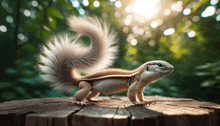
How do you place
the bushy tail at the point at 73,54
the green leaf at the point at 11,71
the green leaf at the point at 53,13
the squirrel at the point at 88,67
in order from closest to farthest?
the squirrel at the point at 88,67 < the bushy tail at the point at 73,54 < the green leaf at the point at 53,13 < the green leaf at the point at 11,71

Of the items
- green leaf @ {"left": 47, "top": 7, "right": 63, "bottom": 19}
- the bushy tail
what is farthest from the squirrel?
green leaf @ {"left": 47, "top": 7, "right": 63, "bottom": 19}

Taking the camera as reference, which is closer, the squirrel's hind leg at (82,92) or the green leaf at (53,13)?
the squirrel's hind leg at (82,92)

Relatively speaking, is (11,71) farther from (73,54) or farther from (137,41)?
(137,41)

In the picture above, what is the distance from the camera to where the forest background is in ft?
6.74

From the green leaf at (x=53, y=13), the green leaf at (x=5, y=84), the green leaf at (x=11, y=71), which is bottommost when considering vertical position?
the green leaf at (x=5, y=84)

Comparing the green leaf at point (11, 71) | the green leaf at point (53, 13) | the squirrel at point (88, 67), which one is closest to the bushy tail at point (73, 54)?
the squirrel at point (88, 67)

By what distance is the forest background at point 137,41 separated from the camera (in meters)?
2.05

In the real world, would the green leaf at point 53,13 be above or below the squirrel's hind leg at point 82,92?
above

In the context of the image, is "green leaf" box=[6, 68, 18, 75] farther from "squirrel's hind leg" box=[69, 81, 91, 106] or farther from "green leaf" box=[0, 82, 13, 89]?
"squirrel's hind leg" box=[69, 81, 91, 106]

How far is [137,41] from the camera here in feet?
9.46

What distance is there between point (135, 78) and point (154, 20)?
6.47 ft

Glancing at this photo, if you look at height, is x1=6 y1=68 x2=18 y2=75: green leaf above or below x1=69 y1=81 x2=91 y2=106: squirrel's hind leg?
above

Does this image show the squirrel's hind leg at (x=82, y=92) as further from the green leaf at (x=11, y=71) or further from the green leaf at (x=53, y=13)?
the green leaf at (x=11, y=71)

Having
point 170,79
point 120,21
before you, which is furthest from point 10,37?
point 170,79
